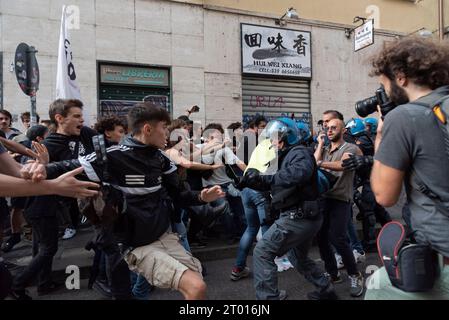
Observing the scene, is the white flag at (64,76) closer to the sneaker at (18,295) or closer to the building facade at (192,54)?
the sneaker at (18,295)

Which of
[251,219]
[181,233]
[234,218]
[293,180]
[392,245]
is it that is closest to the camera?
[392,245]

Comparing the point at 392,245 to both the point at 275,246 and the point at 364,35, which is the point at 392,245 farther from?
the point at 364,35

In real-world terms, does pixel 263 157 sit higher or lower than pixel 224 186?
higher

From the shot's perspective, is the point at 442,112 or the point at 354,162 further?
the point at 354,162

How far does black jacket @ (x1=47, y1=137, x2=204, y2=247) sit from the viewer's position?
2461 mm

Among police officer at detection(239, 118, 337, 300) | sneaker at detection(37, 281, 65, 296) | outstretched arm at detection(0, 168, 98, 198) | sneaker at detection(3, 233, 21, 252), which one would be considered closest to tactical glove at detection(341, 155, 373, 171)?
police officer at detection(239, 118, 337, 300)

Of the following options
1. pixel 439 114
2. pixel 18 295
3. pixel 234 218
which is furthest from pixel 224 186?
pixel 439 114

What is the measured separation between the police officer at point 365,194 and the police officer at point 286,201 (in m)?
1.58

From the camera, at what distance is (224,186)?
5523 millimetres

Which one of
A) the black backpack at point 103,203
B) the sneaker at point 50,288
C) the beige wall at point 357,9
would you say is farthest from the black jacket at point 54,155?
the beige wall at point 357,9

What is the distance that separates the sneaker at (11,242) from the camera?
5.31m

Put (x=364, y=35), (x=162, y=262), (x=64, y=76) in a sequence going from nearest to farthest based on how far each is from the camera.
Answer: (x=162, y=262)
(x=64, y=76)
(x=364, y=35)

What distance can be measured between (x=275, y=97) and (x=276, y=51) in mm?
1337
